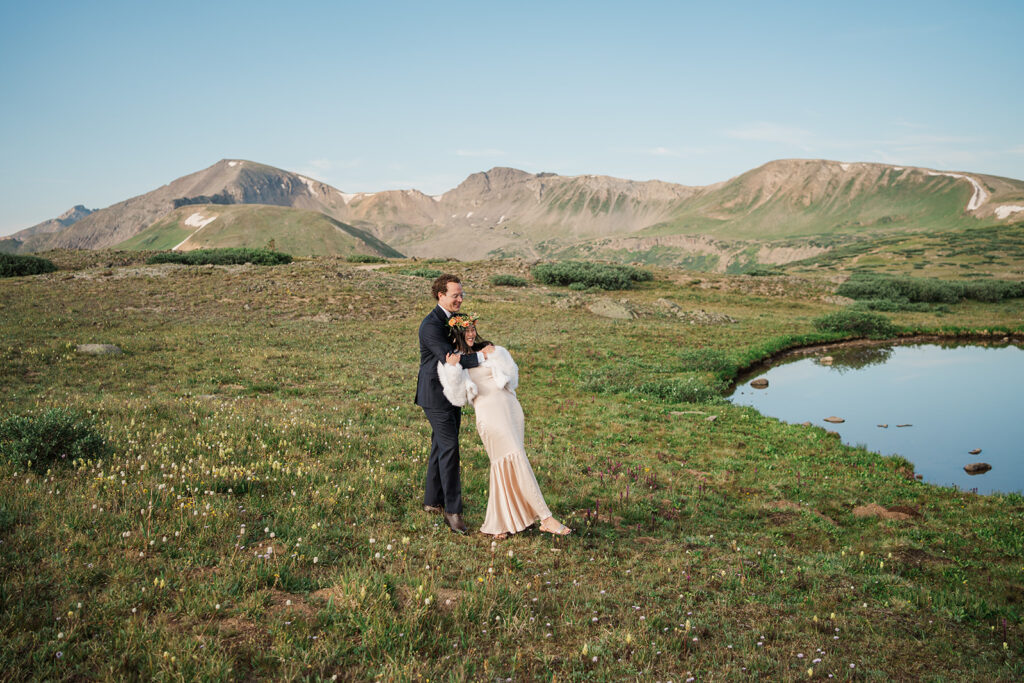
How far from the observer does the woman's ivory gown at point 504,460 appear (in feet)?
25.4

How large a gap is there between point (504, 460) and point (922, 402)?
67.3 feet

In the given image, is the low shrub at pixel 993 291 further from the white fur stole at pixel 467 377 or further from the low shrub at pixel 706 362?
the white fur stole at pixel 467 377

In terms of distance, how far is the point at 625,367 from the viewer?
22.6 meters

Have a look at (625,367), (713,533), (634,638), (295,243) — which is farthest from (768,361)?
(295,243)

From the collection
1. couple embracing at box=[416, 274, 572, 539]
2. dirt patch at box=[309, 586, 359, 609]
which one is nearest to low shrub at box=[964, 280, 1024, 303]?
couple embracing at box=[416, 274, 572, 539]

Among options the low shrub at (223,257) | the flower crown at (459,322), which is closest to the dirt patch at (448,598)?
the flower crown at (459,322)

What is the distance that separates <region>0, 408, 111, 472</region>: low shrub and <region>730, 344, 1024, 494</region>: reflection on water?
60.9 feet

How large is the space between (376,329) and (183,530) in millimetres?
24985

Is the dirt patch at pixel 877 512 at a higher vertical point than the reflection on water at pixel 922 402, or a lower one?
higher

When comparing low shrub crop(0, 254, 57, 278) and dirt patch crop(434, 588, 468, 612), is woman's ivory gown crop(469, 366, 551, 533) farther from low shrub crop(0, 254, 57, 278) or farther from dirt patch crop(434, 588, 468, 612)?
low shrub crop(0, 254, 57, 278)

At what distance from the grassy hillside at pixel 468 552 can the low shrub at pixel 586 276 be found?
35040mm

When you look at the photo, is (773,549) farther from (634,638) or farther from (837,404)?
(837,404)

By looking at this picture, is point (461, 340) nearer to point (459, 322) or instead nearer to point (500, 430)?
point (459, 322)

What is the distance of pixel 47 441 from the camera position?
878 centimetres
